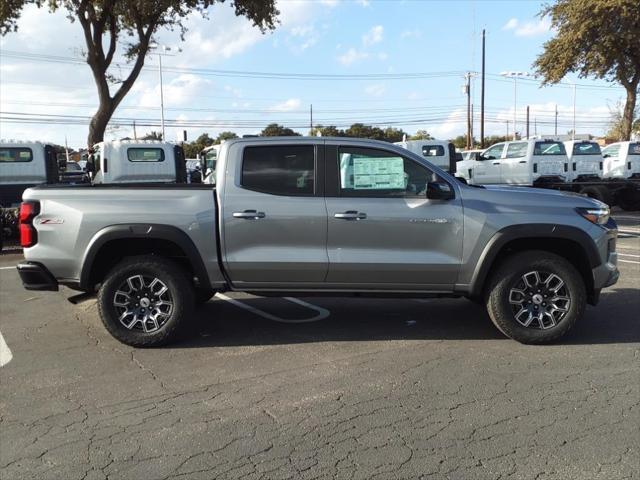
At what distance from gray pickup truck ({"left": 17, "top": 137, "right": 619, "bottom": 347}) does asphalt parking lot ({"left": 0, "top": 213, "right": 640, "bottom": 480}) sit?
49 cm

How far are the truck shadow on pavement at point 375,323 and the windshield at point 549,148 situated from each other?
1202 cm

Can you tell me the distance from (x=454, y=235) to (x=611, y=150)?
2061 cm

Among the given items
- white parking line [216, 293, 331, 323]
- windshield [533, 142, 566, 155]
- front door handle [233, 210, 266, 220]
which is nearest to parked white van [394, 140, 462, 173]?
windshield [533, 142, 566, 155]

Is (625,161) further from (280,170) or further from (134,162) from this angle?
(280,170)

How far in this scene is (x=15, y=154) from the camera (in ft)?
50.1

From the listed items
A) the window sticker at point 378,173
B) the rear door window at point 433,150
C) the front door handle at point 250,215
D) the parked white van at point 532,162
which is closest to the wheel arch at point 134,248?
the front door handle at point 250,215

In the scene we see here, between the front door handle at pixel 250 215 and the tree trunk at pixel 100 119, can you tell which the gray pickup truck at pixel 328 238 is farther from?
the tree trunk at pixel 100 119

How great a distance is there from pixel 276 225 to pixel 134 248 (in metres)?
1.41

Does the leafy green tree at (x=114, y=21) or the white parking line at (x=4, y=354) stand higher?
the leafy green tree at (x=114, y=21)

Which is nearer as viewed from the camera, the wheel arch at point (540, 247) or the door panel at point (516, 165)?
the wheel arch at point (540, 247)

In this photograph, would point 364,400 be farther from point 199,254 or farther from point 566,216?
point 566,216

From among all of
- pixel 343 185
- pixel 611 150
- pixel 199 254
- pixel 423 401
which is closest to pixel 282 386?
pixel 423 401

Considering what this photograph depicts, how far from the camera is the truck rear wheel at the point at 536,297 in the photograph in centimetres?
524

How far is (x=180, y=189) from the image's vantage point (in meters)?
5.38
